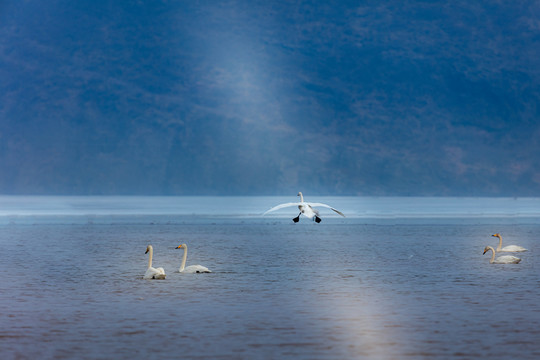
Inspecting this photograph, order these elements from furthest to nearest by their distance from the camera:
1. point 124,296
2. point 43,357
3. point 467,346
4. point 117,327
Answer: point 124,296 < point 117,327 < point 467,346 < point 43,357

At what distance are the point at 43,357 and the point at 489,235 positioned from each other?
119 feet

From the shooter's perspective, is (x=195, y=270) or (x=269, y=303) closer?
(x=269, y=303)

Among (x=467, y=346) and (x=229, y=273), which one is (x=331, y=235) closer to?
(x=229, y=273)

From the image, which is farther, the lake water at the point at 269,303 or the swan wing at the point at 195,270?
the swan wing at the point at 195,270

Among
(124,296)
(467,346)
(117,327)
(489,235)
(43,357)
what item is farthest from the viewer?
(489,235)

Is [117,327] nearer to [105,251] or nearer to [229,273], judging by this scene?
[229,273]

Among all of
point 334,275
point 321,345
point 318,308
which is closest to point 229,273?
point 334,275

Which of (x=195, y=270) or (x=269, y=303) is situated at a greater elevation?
(x=195, y=270)

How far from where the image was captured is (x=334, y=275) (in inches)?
1011

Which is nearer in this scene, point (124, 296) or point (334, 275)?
point (124, 296)

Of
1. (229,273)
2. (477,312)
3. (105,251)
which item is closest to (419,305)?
(477,312)

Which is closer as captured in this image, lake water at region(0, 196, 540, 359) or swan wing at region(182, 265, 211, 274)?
lake water at region(0, 196, 540, 359)

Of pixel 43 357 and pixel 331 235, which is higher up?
pixel 331 235

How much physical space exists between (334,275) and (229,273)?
2858mm
